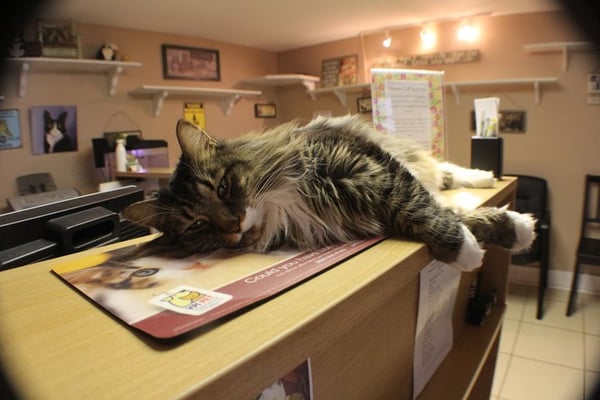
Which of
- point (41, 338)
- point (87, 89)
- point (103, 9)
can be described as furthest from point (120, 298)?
point (87, 89)

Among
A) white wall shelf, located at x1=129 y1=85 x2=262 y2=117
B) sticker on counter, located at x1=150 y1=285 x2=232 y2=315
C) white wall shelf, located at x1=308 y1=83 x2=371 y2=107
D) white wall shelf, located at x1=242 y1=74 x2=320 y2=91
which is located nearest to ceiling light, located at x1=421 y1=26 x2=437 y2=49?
white wall shelf, located at x1=308 y1=83 x2=371 y2=107

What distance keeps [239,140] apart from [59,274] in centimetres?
44

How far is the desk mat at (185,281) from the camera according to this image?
1.16 ft

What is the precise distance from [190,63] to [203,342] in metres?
4.26

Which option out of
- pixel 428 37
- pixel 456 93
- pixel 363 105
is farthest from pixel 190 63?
pixel 456 93

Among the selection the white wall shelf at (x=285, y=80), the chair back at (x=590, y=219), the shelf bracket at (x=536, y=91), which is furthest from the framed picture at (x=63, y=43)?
the chair back at (x=590, y=219)

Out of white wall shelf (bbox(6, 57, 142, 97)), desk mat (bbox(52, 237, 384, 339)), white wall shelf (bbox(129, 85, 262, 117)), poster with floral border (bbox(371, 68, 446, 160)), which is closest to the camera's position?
desk mat (bbox(52, 237, 384, 339))

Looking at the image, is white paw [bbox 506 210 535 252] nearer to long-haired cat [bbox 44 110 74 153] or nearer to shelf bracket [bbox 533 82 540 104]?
shelf bracket [bbox 533 82 540 104]

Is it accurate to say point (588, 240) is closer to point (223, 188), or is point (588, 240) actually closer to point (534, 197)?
point (534, 197)

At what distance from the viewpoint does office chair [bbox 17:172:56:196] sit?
2871mm

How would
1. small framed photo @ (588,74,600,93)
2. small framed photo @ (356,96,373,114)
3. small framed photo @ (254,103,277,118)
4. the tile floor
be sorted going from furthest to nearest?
1. small framed photo @ (254,103,277,118)
2. small framed photo @ (356,96,373,114)
3. the tile floor
4. small framed photo @ (588,74,600,93)

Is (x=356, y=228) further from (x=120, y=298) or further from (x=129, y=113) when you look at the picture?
(x=129, y=113)

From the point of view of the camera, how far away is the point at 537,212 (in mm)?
3373

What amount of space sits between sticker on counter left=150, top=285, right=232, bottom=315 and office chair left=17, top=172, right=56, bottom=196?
3.09 meters
